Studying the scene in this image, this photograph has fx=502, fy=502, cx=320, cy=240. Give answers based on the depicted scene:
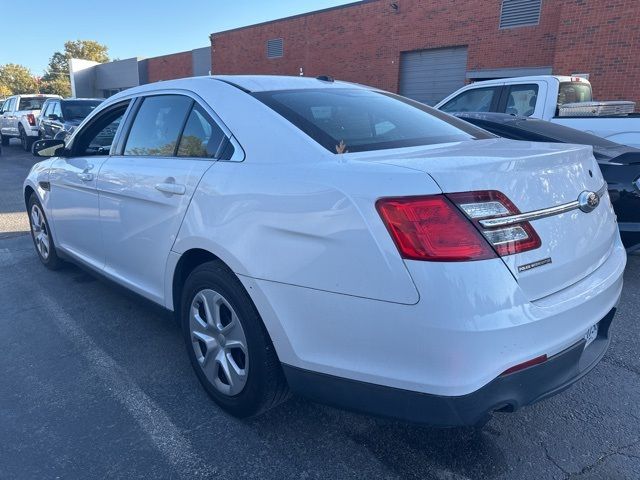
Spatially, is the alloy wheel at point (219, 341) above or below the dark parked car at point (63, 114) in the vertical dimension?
below

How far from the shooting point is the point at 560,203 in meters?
2.02

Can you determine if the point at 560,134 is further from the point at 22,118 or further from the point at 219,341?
the point at 22,118

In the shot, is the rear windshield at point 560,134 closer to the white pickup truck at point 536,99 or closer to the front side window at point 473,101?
the white pickup truck at point 536,99

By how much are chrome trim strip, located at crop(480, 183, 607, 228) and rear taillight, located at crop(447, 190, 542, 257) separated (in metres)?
0.01

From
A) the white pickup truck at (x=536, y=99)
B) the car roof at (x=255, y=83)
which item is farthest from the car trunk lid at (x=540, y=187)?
the white pickup truck at (x=536, y=99)

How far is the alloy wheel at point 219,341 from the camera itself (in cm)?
241

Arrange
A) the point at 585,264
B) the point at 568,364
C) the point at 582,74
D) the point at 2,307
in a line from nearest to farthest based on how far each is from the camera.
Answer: the point at 568,364
the point at 585,264
the point at 2,307
the point at 582,74

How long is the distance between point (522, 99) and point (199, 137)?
5855mm

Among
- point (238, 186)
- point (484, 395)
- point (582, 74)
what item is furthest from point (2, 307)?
point (582, 74)

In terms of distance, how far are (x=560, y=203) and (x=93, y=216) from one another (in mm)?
3102

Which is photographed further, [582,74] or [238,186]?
[582,74]

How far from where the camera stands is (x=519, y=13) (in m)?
15.3

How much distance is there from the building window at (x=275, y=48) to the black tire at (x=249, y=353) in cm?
2336

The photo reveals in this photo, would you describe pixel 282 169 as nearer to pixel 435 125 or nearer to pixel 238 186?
pixel 238 186
